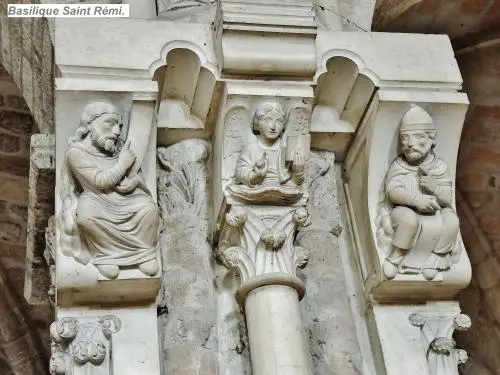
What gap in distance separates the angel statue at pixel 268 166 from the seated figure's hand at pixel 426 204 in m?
0.33

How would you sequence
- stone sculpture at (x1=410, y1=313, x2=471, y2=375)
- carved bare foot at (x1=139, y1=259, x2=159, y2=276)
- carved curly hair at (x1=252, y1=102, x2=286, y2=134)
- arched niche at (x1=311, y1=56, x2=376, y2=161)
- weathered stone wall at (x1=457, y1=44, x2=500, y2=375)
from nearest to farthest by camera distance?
carved bare foot at (x1=139, y1=259, x2=159, y2=276) < stone sculpture at (x1=410, y1=313, x2=471, y2=375) < carved curly hair at (x1=252, y1=102, x2=286, y2=134) < arched niche at (x1=311, y1=56, x2=376, y2=161) < weathered stone wall at (x1=457, y1=44, x2=500, y2=375)

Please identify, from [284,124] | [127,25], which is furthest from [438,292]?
[127,25]

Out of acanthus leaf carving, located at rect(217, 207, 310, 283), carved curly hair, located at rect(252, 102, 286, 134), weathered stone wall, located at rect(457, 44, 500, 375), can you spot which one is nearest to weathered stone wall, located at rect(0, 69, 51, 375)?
weathered stone wall, located at rect(457, 44, 500, 375)

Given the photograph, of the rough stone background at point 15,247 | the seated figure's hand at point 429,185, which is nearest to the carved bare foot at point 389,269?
the seated figure's hand at point 429,185

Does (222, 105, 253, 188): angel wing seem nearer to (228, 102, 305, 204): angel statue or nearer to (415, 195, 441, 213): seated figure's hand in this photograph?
(228, 102, 305, 204): angel statue

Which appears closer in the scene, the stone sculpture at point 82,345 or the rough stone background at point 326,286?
the stone sculpture at point 82,345

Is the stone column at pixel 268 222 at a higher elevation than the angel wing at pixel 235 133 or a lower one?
lower

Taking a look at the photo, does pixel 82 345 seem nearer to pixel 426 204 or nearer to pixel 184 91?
pixel 184 91

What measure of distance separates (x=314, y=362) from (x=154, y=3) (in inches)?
48.9

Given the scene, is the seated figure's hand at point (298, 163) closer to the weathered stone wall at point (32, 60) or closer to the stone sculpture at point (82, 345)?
the stone sculpture at point (82, 345)

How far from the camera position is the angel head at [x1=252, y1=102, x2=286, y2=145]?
2752 mm

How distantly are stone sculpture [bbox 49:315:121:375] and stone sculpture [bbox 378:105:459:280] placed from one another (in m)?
0.80

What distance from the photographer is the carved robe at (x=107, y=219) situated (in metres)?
2.53

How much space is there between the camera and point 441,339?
106 inches
